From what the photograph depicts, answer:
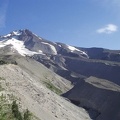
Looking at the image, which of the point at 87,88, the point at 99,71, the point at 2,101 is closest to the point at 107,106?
the point at 87,88

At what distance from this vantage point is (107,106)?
205 ft

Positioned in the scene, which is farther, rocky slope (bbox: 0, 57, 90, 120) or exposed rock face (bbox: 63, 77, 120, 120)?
exposed rock face (bbox: 63, 77, 120, 120)

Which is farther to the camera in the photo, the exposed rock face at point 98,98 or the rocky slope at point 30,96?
the exposed rock face at point 98,98

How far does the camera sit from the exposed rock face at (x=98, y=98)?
192 ft

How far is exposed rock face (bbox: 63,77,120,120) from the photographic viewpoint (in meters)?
58.5

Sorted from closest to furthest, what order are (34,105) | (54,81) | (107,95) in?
(34,105), (107,95), (54,81)

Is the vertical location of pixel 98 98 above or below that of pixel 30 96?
above

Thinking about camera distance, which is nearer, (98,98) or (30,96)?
(30,96)

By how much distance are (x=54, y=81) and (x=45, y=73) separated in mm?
5570

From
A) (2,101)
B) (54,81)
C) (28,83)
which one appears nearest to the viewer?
(2,101)

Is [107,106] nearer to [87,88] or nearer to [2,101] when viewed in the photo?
[87,88]

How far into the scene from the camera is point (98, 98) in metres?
69.0

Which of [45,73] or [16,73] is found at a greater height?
[45,73]

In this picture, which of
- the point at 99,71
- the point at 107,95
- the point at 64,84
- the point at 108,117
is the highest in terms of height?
the point at 99,71
